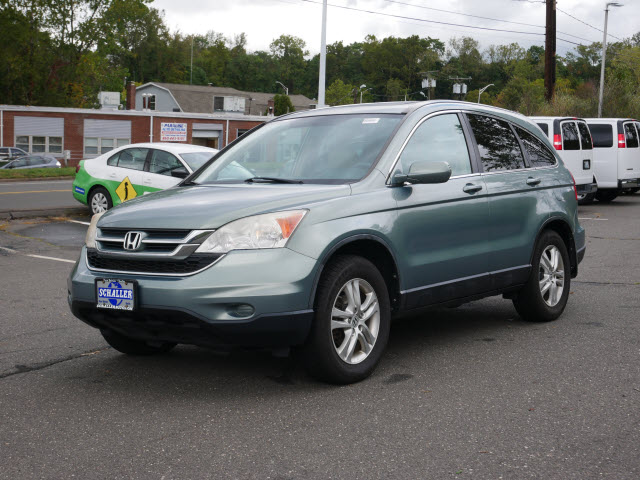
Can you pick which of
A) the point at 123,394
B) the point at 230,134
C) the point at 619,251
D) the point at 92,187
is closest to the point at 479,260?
the point at 123,394

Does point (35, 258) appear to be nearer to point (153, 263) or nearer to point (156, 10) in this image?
point (153, 263)

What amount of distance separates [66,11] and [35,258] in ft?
180

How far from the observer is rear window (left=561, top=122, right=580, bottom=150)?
1930cm

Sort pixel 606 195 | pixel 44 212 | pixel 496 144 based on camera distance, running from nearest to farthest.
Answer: pixel 496 144 < pixel 44 212 < pixel 606 195

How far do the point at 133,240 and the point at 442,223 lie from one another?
2120mm

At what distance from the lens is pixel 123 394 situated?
486 centimetres

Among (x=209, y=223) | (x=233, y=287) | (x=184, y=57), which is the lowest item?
(x=233, y=287)

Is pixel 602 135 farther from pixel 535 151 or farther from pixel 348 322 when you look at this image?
pixel 348 322

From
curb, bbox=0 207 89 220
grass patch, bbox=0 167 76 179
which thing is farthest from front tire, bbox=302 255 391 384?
grass patch, bbox=0 167 76 179

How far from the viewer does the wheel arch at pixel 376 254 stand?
487 cm

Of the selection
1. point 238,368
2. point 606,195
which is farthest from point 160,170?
point 606,195

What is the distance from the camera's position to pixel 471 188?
6000 millimetres

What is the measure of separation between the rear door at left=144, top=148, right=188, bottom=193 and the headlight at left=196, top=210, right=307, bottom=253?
1021 centimetres

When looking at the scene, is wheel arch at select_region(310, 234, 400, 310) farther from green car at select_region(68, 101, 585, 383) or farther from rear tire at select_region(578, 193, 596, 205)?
rear tire at select_region(578, 193, 596, 205)
